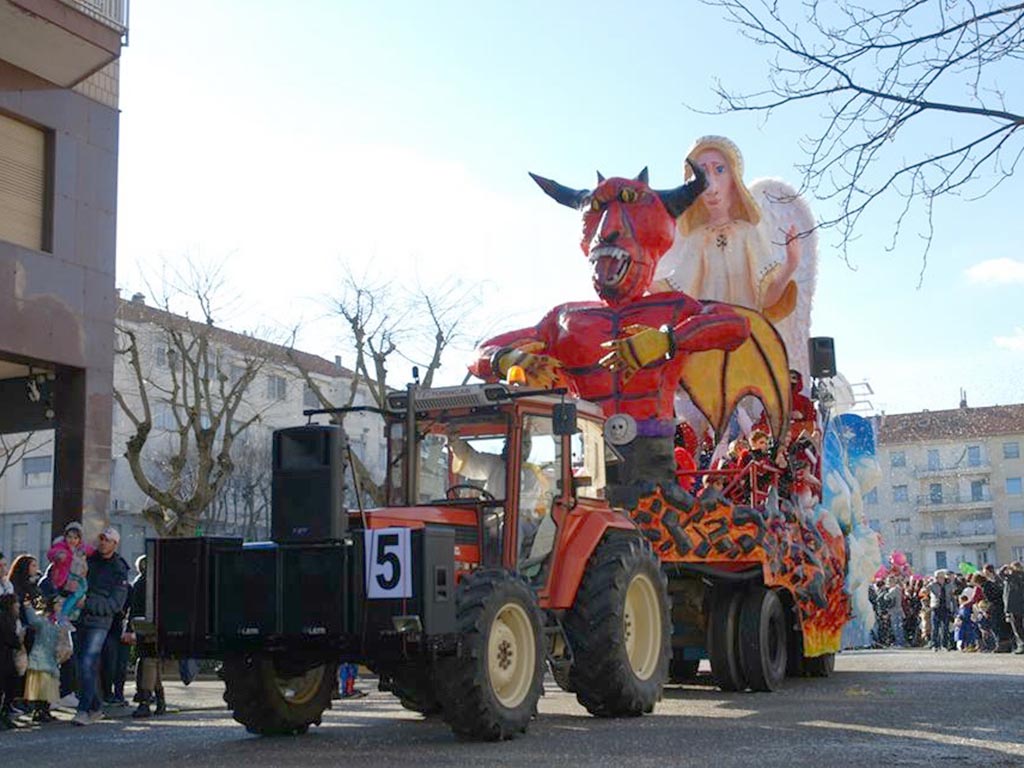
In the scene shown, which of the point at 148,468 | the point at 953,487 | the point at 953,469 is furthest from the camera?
the point at 953,487

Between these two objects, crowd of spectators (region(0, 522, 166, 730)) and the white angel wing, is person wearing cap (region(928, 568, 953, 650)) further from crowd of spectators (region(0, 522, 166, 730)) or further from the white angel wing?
crowd of spectators (region(0, 522, 166, 730))

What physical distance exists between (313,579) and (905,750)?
4008mm

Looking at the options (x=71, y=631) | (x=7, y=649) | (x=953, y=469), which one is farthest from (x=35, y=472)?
(x=953, y=469)

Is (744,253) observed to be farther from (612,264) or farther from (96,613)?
(96,613)

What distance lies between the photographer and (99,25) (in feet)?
A: 53.9

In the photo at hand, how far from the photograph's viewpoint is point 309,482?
31.6ft

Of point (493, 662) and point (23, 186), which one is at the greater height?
point (23, 186)

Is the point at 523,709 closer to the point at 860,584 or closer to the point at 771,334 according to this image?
the point at 771,334

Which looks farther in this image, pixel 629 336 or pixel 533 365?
pixel 533 365

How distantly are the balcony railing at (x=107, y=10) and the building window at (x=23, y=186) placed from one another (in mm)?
1557

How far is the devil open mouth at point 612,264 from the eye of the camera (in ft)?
50.6

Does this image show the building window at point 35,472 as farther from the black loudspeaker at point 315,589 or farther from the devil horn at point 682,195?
the black loudspeaker at point 315,589

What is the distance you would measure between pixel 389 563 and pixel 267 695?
1687 millimetres

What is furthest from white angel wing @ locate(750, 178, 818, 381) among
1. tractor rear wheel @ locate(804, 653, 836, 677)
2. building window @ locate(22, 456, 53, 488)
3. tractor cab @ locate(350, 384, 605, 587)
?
building window @ locate(22, 456, 53, 488)
